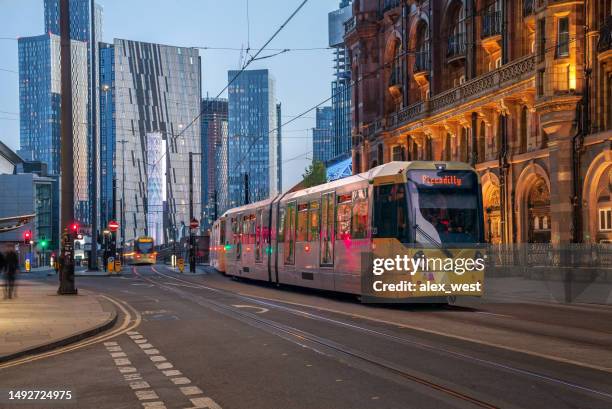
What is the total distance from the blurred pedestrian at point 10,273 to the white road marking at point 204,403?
19.1m

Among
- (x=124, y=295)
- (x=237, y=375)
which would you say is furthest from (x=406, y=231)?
(x=124, y=295)

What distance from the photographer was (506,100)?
40.6 metres

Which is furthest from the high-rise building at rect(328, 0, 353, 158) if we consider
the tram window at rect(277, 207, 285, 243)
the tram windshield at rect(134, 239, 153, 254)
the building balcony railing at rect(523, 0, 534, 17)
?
the tram window at rect(277, 207, 285, 243)

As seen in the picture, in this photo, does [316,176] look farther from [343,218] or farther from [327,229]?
[343,218]

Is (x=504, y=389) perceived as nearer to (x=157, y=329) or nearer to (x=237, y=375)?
(x=237, y=375)

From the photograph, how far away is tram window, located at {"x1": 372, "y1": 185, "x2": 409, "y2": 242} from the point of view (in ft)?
67.2

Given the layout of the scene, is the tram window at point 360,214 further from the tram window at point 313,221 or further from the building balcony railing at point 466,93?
the building balcony railing at point 466,93

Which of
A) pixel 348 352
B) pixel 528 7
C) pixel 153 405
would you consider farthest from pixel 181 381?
pixel 528 7

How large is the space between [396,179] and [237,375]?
11.3 m

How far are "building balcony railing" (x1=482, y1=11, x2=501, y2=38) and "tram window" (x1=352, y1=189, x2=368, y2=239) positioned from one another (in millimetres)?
23587

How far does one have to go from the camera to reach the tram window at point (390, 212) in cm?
2047

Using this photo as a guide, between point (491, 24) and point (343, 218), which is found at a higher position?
point (491, 24)

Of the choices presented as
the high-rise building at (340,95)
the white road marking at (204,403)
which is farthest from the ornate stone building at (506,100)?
the high-rise building at (340,95)

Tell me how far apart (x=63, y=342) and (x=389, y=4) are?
47.5 m
